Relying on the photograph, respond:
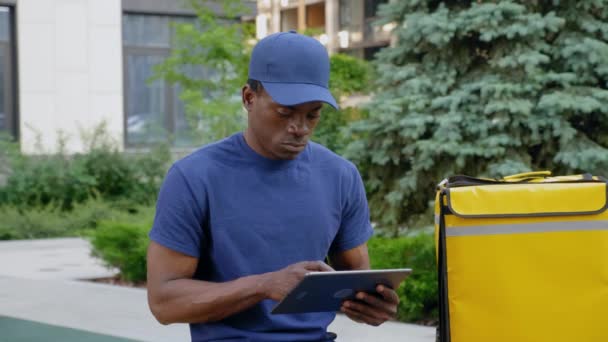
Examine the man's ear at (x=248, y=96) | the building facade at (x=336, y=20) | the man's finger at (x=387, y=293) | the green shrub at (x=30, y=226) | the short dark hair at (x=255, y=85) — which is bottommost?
the green shrub at (x=30, y=226)

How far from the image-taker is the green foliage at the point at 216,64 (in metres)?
19.2

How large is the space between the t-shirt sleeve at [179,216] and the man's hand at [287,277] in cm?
27

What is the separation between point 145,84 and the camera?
84.7ft

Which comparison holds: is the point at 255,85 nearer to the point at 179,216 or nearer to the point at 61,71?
the point at 179,216

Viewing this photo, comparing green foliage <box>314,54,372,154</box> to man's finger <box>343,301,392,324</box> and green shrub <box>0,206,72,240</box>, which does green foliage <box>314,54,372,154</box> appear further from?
man's finger <box>343,301,392,324</box>

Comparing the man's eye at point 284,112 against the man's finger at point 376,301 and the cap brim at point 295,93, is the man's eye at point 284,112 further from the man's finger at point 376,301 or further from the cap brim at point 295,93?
the man's finger at point 376,301

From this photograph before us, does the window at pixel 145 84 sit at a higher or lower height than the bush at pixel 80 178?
higher

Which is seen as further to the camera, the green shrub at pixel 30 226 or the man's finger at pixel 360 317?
the green shrub at pixel 30 226

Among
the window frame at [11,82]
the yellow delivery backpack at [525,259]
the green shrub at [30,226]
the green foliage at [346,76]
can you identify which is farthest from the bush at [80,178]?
the yellow delivery backpack at [525,259]

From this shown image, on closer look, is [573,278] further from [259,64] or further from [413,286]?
[413,286]

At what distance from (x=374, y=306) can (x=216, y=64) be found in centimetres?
1704

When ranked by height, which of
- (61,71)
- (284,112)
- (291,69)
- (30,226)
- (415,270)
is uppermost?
(61,71)

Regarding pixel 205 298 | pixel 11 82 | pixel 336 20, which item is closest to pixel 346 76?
pixel 11 82

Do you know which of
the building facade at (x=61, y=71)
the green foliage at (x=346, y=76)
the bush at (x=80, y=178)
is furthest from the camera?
the building facade at (x=61, y=71)
